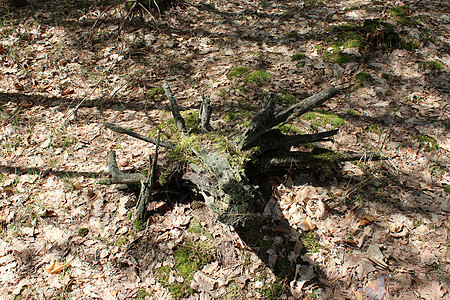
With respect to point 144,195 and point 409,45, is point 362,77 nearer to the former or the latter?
point 409,45

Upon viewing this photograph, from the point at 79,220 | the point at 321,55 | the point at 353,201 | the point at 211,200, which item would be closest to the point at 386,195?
the point at 353,201

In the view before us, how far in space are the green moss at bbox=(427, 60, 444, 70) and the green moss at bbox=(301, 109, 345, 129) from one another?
2.23 metres

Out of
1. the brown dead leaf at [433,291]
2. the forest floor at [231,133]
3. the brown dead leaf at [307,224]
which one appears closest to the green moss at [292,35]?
the forest floor at [231,133]

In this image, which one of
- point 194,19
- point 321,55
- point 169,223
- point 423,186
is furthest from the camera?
point 194,19

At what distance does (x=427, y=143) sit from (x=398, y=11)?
3.92 meters

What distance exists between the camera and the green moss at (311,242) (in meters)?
3.22

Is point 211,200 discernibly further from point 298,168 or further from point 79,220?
point 79,220

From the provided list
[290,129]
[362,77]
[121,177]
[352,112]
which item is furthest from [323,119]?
[121,177]

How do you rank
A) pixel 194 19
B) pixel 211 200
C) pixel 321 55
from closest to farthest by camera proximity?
pixel 211 200, pixel 321 55, pixel 194 19

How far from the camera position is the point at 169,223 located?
3453 millimetres

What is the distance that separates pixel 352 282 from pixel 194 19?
20.9ft

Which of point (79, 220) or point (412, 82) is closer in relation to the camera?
point (79, 220)

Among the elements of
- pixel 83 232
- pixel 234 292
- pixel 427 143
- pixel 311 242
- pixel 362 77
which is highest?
pixel 362 77

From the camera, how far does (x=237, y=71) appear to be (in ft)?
17.8
